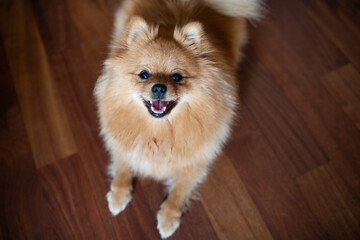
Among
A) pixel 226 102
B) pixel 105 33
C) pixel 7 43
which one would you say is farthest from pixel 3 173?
pixel 226 102

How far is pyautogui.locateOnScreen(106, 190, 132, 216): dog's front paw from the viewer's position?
163 cm

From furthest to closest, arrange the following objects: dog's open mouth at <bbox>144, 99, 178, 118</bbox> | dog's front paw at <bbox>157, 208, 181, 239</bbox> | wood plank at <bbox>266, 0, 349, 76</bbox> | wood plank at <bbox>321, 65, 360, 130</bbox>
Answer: wood plank at <bbox>266, 0, 349, 76</bbox>
wood plank at <bbox>321, 65, 360, 130</bbox>
dog's front paw at <bbox>157, 208, 181, 239</bbox>
dog's open mouth at <bbox>144, 99, 178, 118</bbox>

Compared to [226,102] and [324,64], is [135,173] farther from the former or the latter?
[324,64]

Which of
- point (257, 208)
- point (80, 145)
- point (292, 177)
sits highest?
point (292, 177)

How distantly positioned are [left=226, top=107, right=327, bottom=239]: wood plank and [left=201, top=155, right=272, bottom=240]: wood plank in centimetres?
4

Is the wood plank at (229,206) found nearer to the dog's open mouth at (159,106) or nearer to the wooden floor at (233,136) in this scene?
the wooden floor at (233,136)

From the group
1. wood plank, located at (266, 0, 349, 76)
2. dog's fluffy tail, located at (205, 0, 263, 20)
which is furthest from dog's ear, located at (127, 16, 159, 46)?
wood plank, located at (266, 0, 349, 76)

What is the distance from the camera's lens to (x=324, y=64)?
82.1 inches

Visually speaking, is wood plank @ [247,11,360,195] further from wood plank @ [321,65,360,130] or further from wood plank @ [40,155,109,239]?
wood plank @ [40,155,109,239]

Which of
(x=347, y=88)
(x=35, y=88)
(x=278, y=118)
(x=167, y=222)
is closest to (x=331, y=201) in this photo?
(x=278, y=118)

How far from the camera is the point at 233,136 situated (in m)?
1.90

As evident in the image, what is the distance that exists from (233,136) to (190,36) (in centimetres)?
89

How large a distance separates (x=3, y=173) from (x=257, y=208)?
1675 mm

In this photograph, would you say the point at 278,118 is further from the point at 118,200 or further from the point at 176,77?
the point at 118,200
